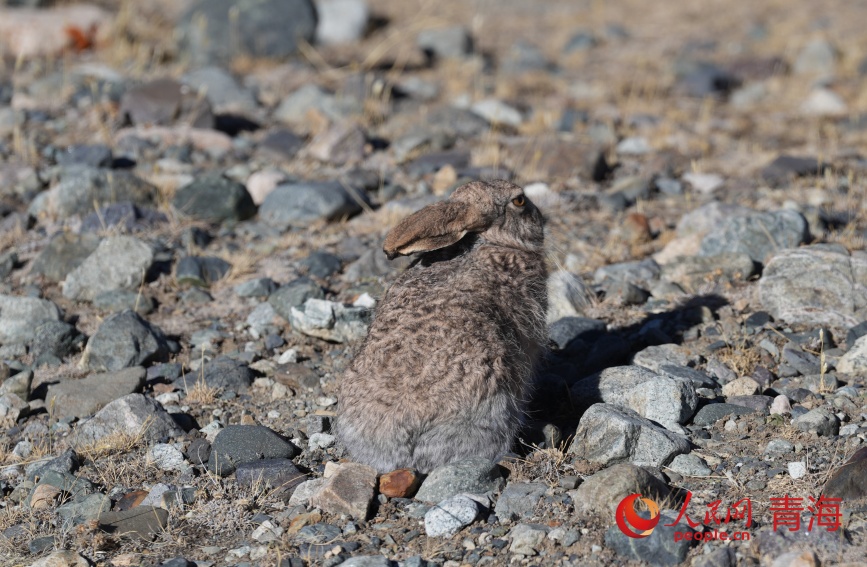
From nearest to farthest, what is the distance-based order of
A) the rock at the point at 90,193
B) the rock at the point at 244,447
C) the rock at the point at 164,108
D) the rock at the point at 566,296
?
the rock at the point at 244,447 → the rock at the point at 566,296 → the rock at the point at 90,193 → the rock at the point at 164,108

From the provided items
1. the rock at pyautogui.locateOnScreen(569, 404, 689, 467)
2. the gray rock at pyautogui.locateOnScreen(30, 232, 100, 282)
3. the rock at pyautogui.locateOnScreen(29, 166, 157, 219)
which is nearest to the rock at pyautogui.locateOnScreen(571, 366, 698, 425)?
the rock at pyautogui.locateOnScreen(569, 404, 689, 467)

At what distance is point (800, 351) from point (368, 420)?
3.43m

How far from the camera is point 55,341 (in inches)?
302

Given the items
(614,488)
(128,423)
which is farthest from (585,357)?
(128,423)

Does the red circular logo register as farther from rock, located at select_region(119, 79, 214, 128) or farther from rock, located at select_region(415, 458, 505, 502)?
rock, located at select_region(119, 79, 214, 128)

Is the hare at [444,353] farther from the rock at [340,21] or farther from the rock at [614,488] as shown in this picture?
the rock at [340,21]

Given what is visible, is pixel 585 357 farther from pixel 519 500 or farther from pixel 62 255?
pixel 62 255

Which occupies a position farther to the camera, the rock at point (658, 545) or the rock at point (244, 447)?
the rock at point (244, 447)

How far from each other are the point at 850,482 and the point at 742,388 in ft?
4.91

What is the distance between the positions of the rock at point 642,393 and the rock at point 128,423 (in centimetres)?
278

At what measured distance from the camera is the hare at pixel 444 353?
216 inches

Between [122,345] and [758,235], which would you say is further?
[758,235]

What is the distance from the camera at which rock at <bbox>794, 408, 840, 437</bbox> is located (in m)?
5.93

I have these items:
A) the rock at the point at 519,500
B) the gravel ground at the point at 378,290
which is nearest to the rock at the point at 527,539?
the gravel ground at the point at 378,290
